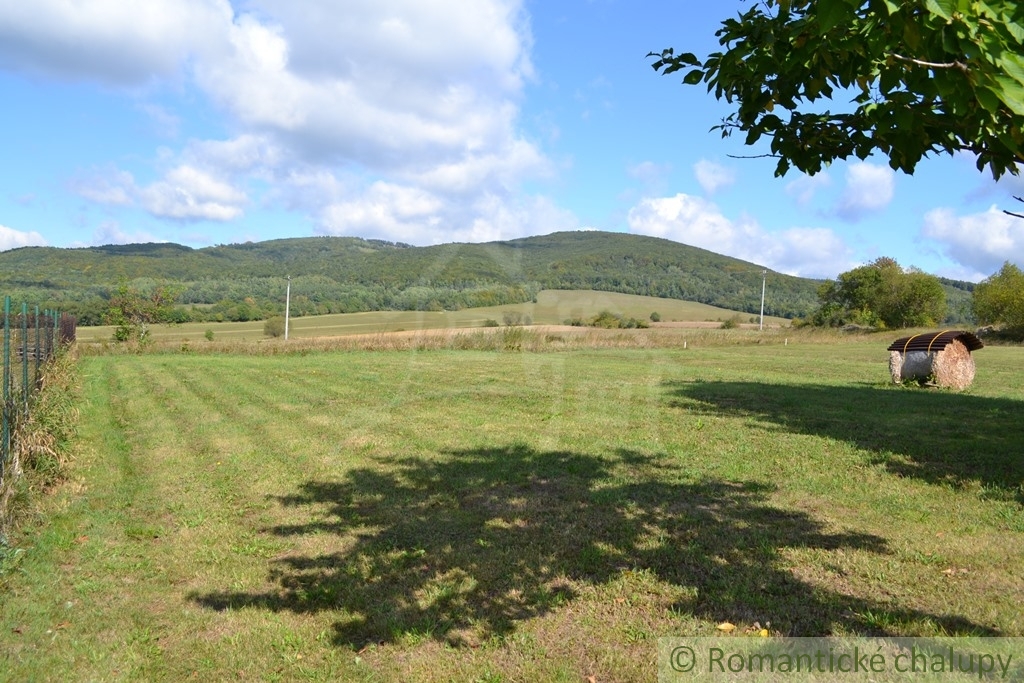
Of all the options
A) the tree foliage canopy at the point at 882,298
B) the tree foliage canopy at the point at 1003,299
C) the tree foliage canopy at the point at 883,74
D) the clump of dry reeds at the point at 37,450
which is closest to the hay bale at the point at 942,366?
the tree foliage canopy at the point at 883,74

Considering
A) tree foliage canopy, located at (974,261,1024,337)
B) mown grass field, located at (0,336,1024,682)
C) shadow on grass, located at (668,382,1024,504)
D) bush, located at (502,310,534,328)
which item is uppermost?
tree foliage canopy, located at (974,261,1024,337)

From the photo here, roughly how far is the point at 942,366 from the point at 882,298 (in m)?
52.5

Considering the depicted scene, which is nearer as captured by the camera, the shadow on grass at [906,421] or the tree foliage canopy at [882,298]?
the shadow on grass at [906,421]

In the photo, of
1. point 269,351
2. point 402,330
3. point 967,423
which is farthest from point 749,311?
point 967,423

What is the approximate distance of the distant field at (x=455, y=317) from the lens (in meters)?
19.0

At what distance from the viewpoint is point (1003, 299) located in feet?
155

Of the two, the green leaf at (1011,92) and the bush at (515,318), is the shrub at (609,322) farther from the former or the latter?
the green leaf at (1011,92)

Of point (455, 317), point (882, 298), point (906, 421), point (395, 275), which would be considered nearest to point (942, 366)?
point (906, 421)

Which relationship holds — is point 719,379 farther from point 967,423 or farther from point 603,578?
point 603,578

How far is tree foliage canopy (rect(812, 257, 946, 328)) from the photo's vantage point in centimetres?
5891

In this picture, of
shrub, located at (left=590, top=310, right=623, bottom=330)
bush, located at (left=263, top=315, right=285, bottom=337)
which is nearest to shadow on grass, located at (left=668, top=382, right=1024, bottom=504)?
shrub, located at (left=590, top=310, right=623, bottom=330)

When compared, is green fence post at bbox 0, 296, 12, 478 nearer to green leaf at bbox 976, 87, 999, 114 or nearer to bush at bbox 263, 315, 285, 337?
green leaf at bbox 976, 87, 999, 114

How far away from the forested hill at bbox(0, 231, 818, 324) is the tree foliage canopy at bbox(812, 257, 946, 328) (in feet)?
14.5

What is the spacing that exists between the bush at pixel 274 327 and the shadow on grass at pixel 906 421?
31155 millimetres
